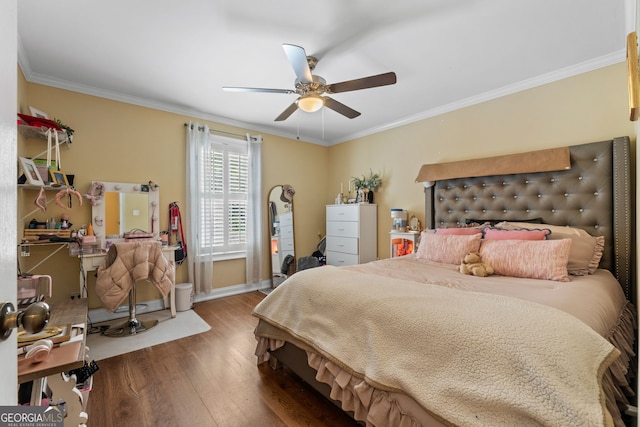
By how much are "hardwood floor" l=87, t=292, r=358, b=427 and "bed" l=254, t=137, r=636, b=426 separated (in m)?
0.16

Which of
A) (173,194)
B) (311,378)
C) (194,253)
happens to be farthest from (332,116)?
(311,378)

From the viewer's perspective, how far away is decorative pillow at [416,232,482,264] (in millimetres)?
2496

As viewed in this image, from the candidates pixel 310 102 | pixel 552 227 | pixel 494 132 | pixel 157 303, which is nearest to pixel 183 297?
pixel 157 303

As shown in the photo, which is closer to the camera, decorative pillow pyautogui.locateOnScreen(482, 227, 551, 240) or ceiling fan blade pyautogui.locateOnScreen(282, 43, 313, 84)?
ceiling fan blade pyautogui.locateOnScreen(282, 43, 313, 84)

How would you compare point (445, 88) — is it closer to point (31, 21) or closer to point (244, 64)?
point (244, 64)

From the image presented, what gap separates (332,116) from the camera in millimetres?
3824

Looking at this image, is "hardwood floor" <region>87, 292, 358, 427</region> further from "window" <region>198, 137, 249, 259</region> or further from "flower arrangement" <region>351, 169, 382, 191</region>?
"flower arrangement" <region>351, 169, 382, 191</region>

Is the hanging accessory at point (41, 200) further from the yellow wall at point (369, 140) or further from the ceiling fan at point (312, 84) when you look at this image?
the ceiling fan at point (312, 84)

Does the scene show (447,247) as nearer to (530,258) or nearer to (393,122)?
(530,258)

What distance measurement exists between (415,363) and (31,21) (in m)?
Answer: 3.29

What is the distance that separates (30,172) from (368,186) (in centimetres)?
381

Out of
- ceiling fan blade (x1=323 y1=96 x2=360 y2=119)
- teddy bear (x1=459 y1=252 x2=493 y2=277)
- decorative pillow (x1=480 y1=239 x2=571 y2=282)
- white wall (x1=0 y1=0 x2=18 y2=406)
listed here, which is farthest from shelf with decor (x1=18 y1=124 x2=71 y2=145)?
decorative pillow (x1=480 y1=239 x2=571 y2=282)

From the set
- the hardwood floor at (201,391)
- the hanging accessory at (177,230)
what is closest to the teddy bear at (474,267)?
the hardwood floor at (201,391)

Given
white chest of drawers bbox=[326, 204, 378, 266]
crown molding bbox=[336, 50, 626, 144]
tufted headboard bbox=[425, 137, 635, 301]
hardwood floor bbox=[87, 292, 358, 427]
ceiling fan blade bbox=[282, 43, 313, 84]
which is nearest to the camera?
hardwood floor bbox=[87, 292, 358, 427]
